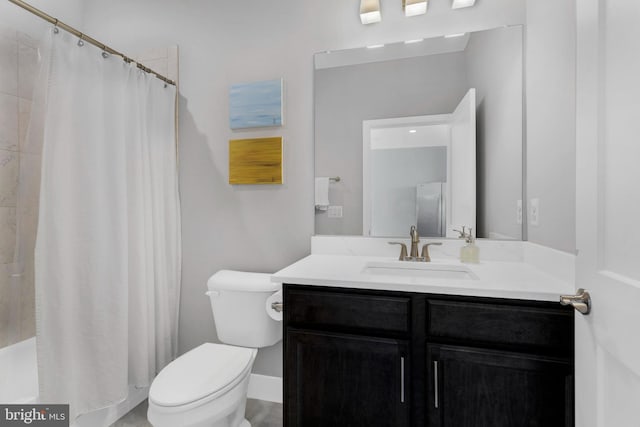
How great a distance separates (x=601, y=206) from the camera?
75cm

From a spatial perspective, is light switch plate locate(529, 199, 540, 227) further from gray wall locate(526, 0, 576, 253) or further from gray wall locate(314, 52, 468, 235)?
gray wall locate(314, 52, 468, 235)

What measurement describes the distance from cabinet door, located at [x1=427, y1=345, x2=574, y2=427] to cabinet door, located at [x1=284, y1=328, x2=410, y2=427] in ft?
0.38

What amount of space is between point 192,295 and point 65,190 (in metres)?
0.98

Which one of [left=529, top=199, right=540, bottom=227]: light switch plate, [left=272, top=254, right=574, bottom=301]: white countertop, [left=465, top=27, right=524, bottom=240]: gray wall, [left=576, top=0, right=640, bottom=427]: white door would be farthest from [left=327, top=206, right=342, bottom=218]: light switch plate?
[left=576, top=0, right=640, bottom=427]: white door

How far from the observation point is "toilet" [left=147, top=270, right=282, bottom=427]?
1257mm

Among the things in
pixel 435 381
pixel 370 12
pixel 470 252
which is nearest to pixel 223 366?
pixel 435 381

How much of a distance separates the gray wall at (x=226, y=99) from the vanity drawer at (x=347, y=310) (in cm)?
63

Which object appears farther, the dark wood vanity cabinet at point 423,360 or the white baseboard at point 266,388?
the white baseboard at point 266,388

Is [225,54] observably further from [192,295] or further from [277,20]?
[192,295]

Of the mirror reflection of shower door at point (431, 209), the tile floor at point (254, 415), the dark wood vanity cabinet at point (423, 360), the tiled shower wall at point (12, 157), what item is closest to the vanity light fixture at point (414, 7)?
the mirror reflection of shower door at point (431, 209)

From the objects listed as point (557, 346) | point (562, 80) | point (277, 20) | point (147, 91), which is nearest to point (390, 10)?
point (277, 20)

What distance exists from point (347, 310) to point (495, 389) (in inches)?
21.6

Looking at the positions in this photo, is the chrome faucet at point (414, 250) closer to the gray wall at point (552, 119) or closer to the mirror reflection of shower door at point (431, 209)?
the mirror reflection of shower door at point (431, 209)

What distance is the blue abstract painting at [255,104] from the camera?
1.92m
